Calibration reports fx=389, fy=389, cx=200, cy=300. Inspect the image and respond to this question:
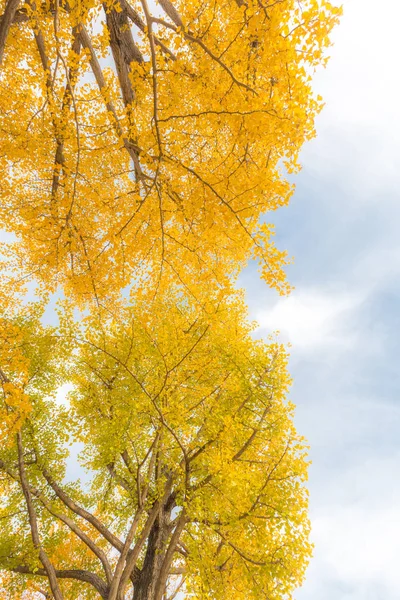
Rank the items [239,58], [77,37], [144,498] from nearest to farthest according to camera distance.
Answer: [239,58] < [77,37] < [144,498]

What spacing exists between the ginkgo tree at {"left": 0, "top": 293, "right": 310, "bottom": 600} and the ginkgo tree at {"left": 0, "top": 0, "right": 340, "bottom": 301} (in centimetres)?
125

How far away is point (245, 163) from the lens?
4.33 meters

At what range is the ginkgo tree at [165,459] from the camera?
5.79 metres

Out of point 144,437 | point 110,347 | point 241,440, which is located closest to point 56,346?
point 110,347

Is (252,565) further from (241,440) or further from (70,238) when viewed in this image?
(70,238)

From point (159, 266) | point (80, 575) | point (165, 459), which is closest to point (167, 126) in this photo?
point (159, 266)

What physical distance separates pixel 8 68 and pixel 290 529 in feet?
30.8

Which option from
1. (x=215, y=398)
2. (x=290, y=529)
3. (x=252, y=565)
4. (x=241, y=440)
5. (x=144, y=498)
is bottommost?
(x=252, y=565)

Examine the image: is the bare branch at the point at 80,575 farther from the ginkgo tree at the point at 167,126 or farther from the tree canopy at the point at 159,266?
the ginkgo tree at the point at 167,126

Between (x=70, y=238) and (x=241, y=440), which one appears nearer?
(x=70, y=238)

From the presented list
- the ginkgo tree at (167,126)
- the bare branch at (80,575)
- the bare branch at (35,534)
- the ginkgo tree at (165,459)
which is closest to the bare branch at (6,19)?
the ginkgo tree at (167,126)

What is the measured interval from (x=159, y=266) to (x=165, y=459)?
4341 mm

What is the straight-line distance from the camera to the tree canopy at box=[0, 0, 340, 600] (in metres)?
3.95

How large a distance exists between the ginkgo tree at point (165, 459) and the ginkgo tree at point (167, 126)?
125 centimetres
